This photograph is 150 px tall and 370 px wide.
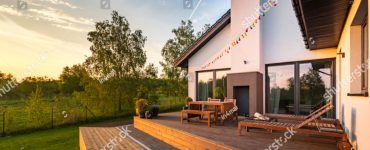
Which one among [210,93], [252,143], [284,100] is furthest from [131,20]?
[252,143]

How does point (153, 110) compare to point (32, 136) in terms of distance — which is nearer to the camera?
point (153, 110)

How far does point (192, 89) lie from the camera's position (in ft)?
44.0

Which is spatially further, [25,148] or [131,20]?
[131,20]

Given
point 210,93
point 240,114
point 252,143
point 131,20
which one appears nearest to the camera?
point 252,143

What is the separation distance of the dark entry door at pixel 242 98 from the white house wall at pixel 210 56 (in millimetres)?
1700

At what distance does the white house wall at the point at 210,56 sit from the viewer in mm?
11586

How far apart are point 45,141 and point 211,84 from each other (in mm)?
8387

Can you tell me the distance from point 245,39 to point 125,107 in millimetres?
12021

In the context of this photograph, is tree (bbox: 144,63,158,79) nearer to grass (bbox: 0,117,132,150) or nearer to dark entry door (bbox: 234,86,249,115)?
grass (bbox: 0,117,132,150)

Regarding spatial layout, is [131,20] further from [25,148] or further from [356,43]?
[356,43]

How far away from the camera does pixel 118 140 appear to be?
7203 millimetres

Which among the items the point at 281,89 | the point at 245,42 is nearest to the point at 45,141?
the point at 245,42

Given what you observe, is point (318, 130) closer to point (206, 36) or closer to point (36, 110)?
point (206, 36)

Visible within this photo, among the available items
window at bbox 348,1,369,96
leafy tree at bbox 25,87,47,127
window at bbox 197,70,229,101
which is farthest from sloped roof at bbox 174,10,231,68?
leafy tree at bbox 25,87,47,127
